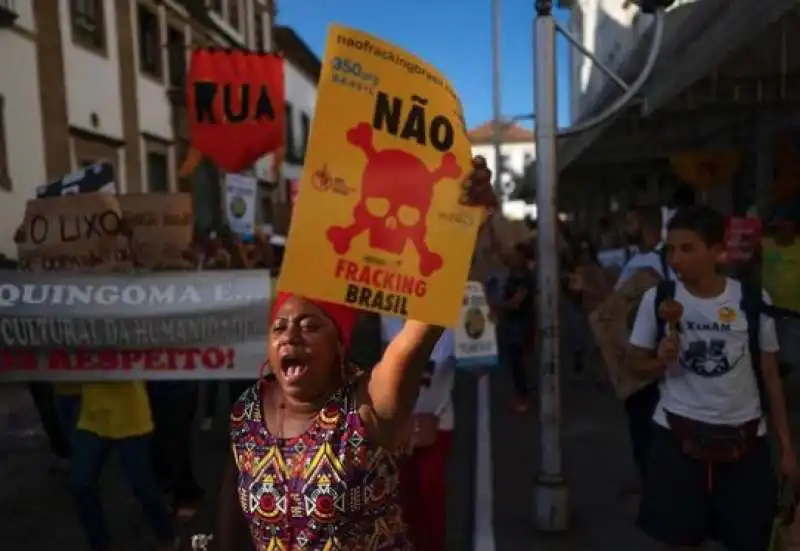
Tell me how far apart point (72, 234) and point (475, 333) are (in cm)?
221

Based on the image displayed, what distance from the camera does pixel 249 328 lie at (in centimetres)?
480

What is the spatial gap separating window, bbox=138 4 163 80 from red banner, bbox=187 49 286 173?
1000cm

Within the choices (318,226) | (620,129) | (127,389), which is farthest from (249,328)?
(620,129)

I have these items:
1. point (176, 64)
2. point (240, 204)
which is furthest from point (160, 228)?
point (176, 64)

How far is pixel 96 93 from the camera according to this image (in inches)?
572

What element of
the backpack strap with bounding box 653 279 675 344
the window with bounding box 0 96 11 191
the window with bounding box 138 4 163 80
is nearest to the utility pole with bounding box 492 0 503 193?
the window with bounding box 138 4 163 80

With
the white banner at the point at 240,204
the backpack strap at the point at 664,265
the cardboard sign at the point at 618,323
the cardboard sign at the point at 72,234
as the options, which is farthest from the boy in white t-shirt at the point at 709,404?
the white banner at the point at 240,204

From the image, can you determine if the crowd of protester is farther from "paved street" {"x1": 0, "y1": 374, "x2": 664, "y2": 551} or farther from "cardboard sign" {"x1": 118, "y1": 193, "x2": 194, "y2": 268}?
"paved street" {"x1": 0, "y1": 374, "x2": 664, "y2": 551}

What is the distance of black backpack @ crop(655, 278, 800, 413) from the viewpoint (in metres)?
3.03

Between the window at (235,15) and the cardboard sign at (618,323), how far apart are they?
21947 mm

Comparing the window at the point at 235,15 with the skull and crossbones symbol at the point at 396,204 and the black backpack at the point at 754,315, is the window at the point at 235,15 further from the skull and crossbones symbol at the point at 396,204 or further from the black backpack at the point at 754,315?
the skull and crossbones symbol at the point at 396,204

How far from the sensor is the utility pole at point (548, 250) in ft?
14.5

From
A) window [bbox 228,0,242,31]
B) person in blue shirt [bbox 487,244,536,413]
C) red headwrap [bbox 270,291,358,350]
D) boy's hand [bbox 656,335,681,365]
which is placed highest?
window [bbox 228,0,242,31]

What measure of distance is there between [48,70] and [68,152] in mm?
1269
